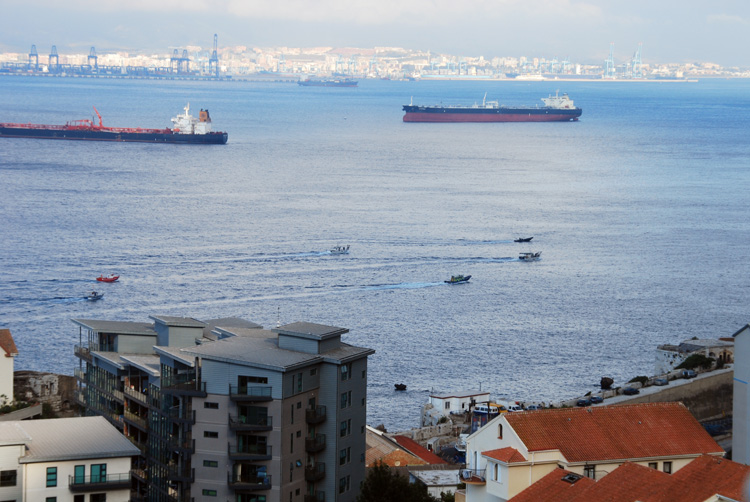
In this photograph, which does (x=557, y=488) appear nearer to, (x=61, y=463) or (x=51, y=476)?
(x=61, y=463)

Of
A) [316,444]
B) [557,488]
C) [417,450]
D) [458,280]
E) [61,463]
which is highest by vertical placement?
[557,488]

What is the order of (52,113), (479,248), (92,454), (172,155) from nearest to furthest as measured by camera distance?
(92,454), (479,248), (172,155), (52,113)

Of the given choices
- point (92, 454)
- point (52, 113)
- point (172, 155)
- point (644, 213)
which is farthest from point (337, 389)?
point (52, 113)

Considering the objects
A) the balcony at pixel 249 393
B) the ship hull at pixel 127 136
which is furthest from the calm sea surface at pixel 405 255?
the balcony at pixel 249 393

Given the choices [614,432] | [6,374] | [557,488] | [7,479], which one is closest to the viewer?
[557,488]

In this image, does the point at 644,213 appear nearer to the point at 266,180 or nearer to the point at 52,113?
the point at 266,180

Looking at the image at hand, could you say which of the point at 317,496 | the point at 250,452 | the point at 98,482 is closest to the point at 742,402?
the point at 317,496

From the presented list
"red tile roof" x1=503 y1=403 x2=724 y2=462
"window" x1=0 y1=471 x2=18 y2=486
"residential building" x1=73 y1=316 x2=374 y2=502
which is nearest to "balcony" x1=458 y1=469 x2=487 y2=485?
"red tile roof" x1=503 y1=403 x2=724 y2=462
